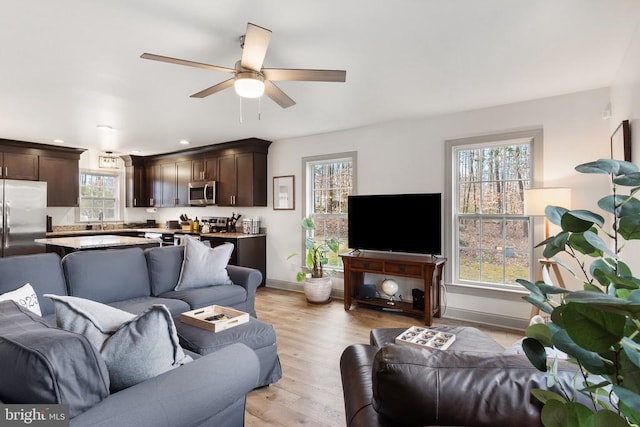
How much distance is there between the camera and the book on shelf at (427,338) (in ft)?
6.49

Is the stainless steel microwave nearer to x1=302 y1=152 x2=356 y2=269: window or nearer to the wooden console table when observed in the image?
x1=302 y1=152 x2=356 y2=269: window

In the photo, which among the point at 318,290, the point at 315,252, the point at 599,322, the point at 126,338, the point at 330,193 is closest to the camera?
the point at 599,322

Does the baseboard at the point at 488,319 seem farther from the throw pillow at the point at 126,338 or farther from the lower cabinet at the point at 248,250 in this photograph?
the throw pillow at the point at 126,338

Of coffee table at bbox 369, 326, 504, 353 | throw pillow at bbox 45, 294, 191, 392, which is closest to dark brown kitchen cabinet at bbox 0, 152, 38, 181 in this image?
throw pillow at bbox 45, 294, 191, 392

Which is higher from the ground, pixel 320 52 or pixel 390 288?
pixel 320 52

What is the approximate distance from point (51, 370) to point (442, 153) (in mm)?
4057

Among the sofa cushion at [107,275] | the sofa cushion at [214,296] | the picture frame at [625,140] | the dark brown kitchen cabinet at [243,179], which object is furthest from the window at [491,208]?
the sofa cushion at [107,275]

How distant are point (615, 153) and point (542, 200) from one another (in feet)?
2.12

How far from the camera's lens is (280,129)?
16.0 ft

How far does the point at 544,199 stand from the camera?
3057 mm

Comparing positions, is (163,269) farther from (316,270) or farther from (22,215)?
(22,215)

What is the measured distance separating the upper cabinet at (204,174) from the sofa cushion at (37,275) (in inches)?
122

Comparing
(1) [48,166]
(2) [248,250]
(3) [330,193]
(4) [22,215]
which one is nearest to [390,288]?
(3) [330,193]

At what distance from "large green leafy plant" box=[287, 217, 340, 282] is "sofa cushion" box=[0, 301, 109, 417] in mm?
3736
